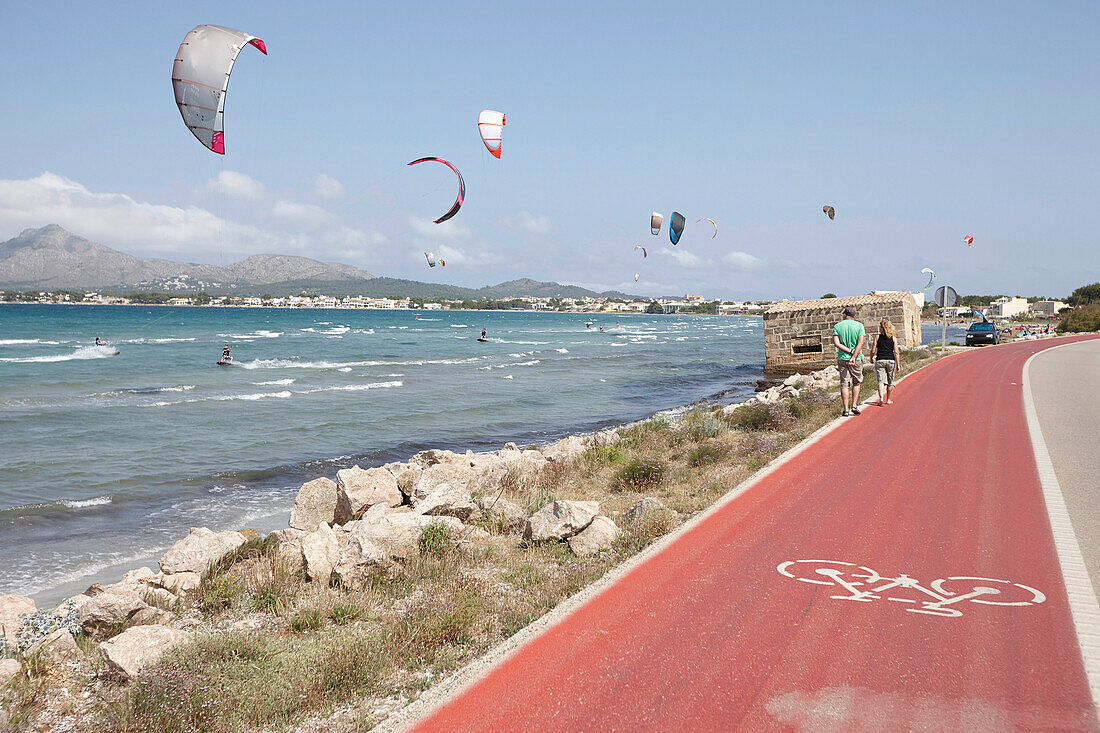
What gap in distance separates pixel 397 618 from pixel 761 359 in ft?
153

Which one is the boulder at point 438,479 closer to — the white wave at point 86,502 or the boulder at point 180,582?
the boulder at point 180,582

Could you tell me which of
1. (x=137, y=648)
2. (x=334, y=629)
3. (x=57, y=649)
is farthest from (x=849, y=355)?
(x=57, y=649)

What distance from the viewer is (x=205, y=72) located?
9.13 m

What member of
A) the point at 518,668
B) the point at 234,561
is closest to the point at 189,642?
the point at 518,668

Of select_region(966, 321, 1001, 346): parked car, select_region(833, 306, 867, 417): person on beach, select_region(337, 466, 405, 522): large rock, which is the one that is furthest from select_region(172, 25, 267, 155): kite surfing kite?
select_region(966, 321, 1001, 346): parked car

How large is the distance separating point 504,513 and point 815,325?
2300cm

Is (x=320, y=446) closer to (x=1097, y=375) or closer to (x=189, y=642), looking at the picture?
(x=189, y=642)

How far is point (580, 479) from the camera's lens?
1043 cm

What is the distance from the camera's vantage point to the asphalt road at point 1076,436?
6.32 m

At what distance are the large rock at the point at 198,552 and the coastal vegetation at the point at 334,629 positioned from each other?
0.22 meters

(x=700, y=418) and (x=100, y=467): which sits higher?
(x=700, y=418)

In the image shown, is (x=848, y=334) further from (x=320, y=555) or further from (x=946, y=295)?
(x=946, y=295)

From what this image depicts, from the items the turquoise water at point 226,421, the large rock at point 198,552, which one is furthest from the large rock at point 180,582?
the turquoise water at point 226,421

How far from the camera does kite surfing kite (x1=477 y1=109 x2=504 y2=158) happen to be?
1800 cm
